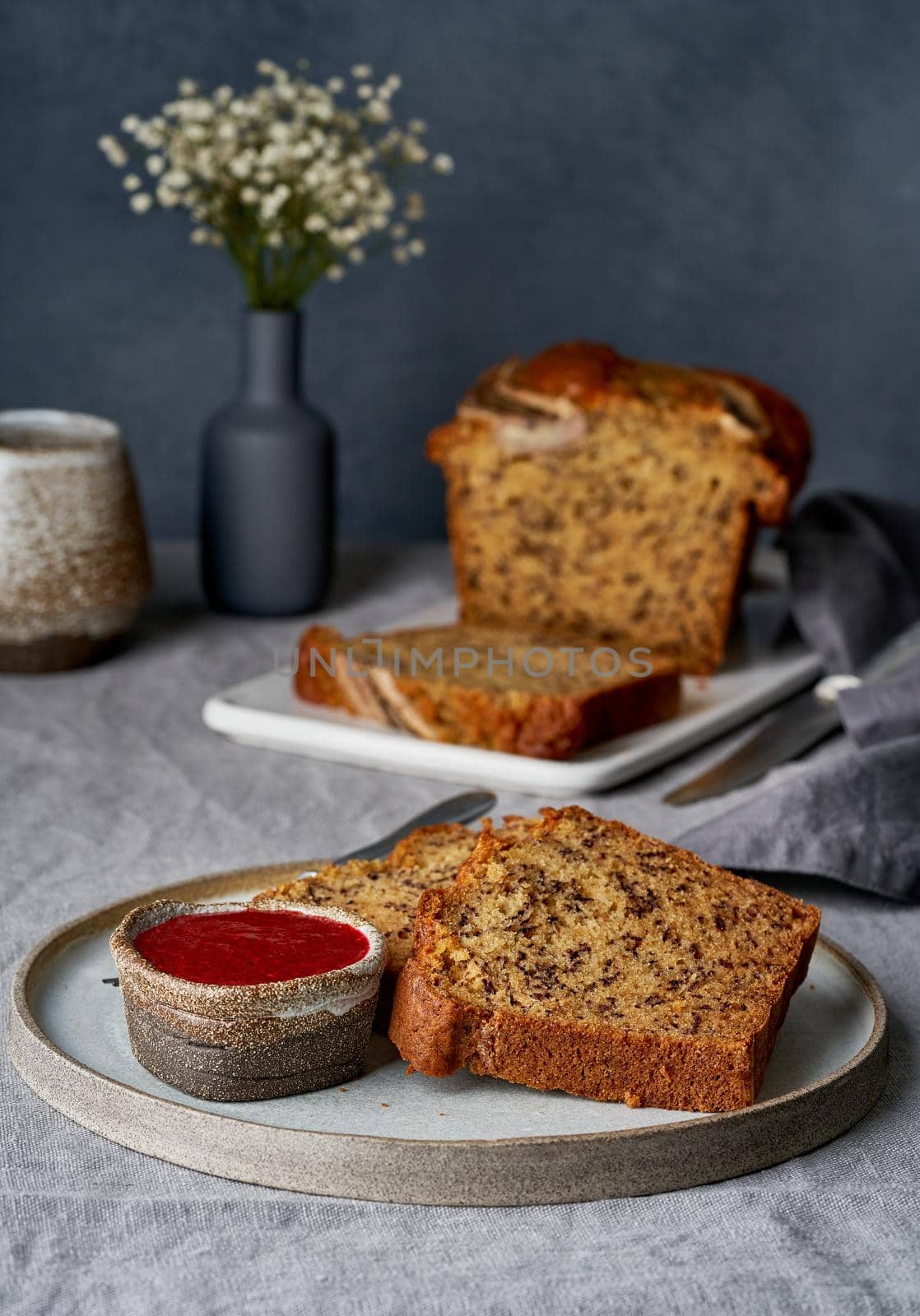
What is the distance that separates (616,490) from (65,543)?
966mm

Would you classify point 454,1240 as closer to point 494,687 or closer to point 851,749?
point 494,687

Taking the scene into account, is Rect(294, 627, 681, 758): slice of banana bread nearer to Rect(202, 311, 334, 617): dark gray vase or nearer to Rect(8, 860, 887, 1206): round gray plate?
Rect(202, 311, 334, 617): dark gray vase

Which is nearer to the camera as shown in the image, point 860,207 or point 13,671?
point 13,671

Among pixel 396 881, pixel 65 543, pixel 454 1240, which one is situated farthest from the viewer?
pixel 65 543

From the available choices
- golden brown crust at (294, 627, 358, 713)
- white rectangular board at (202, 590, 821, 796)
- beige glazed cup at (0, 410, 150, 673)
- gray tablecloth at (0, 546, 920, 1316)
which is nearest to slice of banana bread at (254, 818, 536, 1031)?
gray tablecloth at (0, 546, 920, 1316)

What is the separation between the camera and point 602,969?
142 cm

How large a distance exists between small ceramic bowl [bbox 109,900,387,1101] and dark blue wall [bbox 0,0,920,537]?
272 centimetres

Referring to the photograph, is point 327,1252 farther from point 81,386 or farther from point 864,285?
point 864,285

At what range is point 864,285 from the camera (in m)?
4.02

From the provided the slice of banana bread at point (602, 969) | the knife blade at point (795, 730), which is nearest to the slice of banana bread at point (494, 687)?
the knife blade at point (795, 730)

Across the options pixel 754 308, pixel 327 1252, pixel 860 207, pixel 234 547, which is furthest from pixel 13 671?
pixel 860 207

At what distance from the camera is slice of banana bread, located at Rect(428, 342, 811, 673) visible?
286cm

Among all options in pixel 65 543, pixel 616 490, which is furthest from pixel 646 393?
pixel 65 543

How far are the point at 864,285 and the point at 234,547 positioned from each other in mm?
1811
